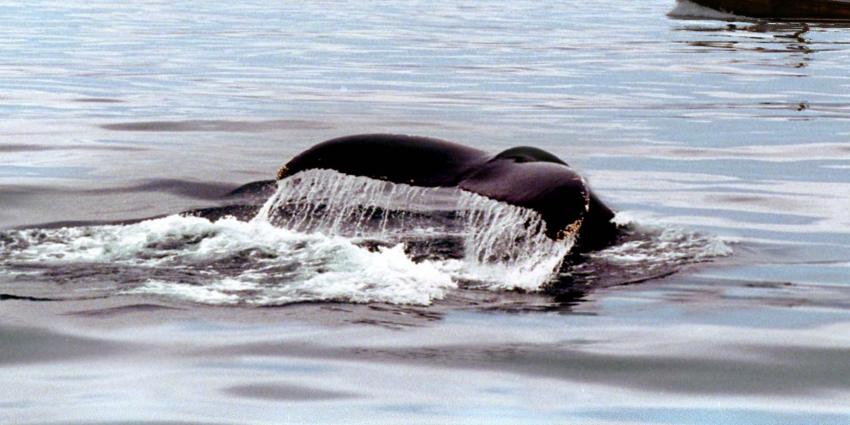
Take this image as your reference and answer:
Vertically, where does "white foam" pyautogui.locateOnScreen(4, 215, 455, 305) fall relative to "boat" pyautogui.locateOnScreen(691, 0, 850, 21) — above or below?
above

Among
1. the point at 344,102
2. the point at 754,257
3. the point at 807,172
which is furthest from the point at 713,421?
the point at 344,102

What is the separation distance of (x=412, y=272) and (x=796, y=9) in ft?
119

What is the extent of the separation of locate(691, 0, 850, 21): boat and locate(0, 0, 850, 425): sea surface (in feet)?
72.9

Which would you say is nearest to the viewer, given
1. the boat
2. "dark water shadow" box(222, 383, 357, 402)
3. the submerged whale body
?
"dark water shadow" box(222, 383, 357, 402)

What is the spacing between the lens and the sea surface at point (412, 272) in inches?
211

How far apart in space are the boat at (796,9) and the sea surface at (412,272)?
2222cm

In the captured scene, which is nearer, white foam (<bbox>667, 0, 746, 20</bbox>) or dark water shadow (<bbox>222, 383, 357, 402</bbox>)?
dark water shadow (<bbox>222, 383, 357, 402</bbox>)

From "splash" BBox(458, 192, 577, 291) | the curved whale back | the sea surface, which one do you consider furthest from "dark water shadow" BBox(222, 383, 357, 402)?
the curved whale back

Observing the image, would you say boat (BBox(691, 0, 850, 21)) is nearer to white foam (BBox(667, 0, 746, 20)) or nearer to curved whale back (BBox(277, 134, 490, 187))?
→ white foam (BBox(667, 0, 746, 20))

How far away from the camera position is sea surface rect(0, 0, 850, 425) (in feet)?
17.6

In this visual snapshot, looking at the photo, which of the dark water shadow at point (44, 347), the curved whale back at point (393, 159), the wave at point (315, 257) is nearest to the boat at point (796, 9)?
the wave at point (315, 257)

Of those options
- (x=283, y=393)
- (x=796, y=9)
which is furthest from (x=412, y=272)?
(x=796, y=9)

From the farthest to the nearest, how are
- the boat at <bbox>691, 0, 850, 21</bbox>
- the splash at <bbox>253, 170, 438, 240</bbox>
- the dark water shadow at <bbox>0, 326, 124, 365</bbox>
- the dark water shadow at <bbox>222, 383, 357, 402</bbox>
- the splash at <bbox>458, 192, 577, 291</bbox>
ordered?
the boat at <bbox>691, 0, 850, 21</bbox>, the splash at <bbox>253, 170, 438, 240</bbox>, the splash at <bbox>458, 192, 577, 291</bbox>, the dark water shadow at <bbox>0, 326, 124, 365</bbox>, the dark water shadow at <bbox>222, 383, 357, 402</bbox>

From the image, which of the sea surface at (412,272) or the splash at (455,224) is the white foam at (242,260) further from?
the splash at (455,224)
